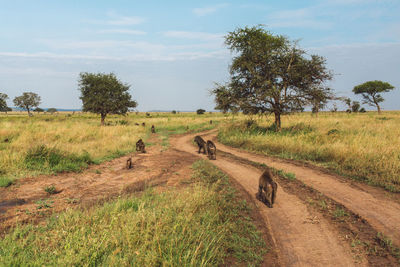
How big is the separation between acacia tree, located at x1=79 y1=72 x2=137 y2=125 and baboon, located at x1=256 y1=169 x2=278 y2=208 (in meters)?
31.2

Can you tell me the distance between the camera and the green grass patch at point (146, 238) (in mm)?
2926

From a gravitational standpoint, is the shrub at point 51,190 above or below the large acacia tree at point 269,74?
below

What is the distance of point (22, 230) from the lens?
401 cm

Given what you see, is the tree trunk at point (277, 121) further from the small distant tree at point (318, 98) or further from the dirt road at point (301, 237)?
the dirt road at point (301, 237)

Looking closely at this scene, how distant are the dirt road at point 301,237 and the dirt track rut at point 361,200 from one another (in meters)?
1.08

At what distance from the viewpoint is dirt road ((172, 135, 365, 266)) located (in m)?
3.55

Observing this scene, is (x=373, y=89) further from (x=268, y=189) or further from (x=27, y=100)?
(x=27, y=100)

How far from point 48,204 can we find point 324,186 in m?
8.25

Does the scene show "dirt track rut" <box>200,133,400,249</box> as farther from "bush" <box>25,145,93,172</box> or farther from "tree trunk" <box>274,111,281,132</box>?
"bush" <box>25,145,93,172</box>

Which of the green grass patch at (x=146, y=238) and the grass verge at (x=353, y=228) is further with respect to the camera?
the grass verge at (x=353, y=228)

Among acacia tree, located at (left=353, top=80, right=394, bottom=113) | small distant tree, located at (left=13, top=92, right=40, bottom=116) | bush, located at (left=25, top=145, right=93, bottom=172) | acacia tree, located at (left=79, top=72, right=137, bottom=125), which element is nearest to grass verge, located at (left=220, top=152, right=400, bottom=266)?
bush, located at (left=25, top=145, right=93, bottom=172)

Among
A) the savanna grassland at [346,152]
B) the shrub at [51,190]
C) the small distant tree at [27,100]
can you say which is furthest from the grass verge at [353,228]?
the small distant tree at [27,100]

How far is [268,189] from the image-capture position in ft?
18.4

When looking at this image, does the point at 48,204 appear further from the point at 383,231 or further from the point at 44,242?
the point at 383,231
